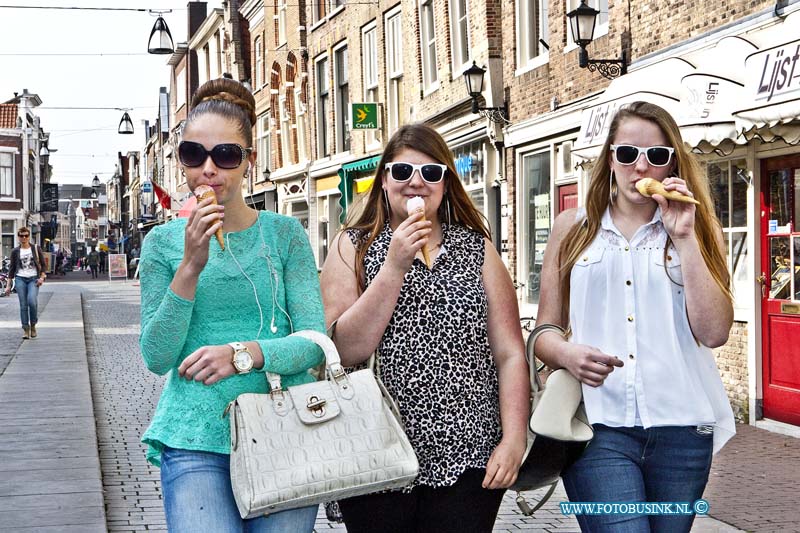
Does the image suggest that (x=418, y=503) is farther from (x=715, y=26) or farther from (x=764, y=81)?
(x=715, y=26)

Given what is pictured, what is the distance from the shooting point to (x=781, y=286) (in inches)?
369

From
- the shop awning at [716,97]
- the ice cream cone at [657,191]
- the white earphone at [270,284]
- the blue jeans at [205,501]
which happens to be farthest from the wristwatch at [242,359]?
the shop awning at [716,97]

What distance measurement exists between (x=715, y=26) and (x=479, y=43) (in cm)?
770

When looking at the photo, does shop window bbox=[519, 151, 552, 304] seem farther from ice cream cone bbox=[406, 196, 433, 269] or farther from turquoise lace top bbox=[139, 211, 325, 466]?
turquoise lace top bbox=[139, 211, 325, 466]

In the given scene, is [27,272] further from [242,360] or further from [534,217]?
[242,360]

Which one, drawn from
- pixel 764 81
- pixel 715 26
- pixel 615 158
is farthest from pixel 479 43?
pixel 615 158

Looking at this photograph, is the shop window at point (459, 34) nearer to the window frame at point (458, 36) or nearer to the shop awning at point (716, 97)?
the window frame at point (458, 36)

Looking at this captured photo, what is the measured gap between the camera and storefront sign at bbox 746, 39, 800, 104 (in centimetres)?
788

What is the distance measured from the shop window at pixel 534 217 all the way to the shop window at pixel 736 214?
5062 mm

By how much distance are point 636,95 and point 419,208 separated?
7784 mm

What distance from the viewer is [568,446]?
300 cm

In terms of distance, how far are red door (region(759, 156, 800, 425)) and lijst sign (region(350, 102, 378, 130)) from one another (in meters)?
15.4

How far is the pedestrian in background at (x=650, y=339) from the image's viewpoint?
2898mm

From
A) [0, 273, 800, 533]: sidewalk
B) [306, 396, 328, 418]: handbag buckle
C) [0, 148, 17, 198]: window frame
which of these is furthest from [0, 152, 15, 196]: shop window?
[306, 396, 328, 418]: handbag buckle
